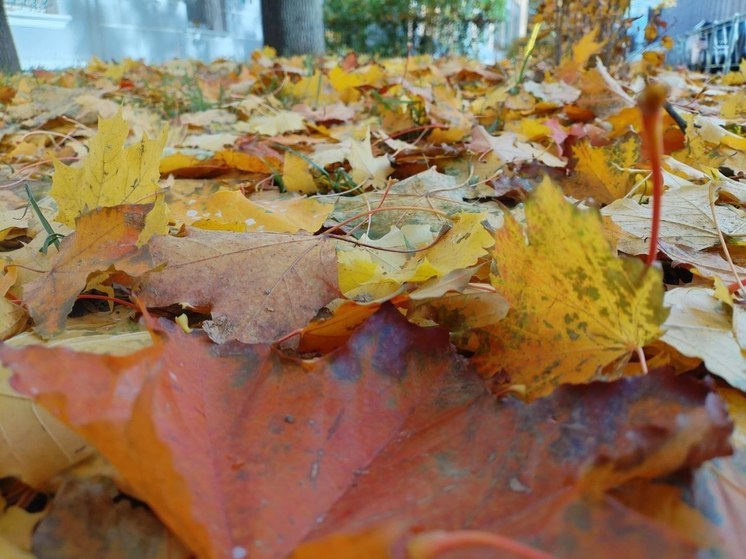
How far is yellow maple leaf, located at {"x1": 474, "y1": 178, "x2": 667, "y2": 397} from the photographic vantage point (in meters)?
0.39

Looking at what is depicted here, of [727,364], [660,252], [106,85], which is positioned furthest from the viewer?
[106,85]

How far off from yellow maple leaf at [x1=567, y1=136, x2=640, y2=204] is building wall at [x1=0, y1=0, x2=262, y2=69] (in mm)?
6599

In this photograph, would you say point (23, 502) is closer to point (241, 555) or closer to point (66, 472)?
point (66, 472)

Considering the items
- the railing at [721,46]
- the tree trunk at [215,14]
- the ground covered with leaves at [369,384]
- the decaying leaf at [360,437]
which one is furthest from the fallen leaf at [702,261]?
the tree trunk at [215,14]

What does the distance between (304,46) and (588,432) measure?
21.4 feet

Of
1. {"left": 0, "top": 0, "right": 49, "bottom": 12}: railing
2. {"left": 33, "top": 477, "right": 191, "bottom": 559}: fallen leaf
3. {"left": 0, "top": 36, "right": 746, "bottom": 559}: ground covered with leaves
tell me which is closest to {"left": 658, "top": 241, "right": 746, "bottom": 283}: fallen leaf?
→ {"left": 0, "top": 36, "right": 746, "bottom": 559}: ground covered with leaves

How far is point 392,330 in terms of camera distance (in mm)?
444

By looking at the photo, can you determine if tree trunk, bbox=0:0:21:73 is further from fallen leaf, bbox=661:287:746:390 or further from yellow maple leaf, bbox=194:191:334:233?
fallen leaf, bbox=661:287:746:390

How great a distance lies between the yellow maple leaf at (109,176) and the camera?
671 millimetres

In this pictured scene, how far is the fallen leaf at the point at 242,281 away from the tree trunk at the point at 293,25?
5.96 meters

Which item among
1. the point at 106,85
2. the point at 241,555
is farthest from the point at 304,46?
the point at 241,555

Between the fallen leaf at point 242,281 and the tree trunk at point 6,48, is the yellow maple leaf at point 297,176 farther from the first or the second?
the tree trunk at point 6,48

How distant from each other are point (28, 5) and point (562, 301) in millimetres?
8206

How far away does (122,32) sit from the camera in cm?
823
